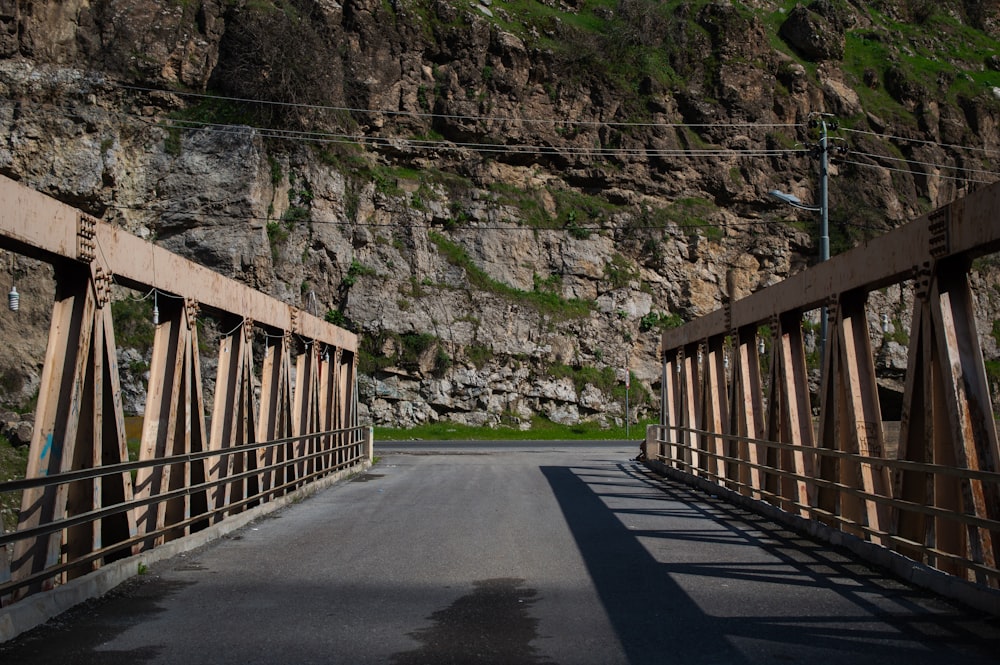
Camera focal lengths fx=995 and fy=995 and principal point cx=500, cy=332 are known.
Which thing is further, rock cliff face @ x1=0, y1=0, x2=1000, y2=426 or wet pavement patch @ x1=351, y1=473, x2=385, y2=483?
rock cliff face @ x1=0, y1=0, x2=1000, y2=426

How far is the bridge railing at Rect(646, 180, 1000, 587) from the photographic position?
7.87 metres

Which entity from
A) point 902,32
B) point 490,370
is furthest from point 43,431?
Answer: point 902,32

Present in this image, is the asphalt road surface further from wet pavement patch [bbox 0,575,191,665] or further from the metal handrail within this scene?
the metal handrail

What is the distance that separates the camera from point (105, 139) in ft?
137

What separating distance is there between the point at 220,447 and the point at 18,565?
5.53m

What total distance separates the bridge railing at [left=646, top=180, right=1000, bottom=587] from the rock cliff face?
1081 inches

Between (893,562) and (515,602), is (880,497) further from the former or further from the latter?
(515,602)

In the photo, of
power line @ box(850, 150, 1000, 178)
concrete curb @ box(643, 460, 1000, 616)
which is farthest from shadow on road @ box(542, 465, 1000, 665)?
power line @ box(850, 150, 1000, 178)

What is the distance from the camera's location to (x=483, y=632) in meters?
6.81

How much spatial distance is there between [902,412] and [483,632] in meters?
4.32

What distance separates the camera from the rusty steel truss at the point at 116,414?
7.59 meters

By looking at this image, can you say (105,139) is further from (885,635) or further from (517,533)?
(885,635)

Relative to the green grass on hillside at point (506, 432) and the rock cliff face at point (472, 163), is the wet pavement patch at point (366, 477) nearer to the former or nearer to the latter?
the green grass on hillside at point (506, 432)

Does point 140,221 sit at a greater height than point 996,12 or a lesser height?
lesser
